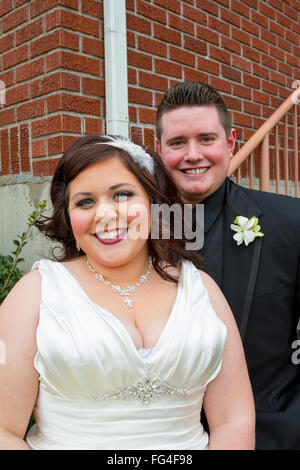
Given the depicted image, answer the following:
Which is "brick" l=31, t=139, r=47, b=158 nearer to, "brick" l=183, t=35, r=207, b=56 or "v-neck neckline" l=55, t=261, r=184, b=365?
"brick" l=183, t=35, r=207, b=56

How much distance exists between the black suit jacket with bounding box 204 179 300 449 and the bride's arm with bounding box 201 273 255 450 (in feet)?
1.52

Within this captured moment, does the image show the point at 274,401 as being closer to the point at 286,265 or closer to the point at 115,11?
the point at 286,265

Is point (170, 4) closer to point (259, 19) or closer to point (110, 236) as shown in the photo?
point (259, 19)

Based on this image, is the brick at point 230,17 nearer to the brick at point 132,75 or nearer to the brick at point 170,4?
the brick at point 170,4

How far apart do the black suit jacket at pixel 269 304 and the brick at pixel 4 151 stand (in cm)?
190

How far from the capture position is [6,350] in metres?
1.48

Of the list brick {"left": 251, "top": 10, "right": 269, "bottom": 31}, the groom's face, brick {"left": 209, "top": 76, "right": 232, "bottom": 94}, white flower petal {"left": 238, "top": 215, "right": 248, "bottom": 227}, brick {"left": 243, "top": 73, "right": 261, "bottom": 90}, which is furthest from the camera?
brick {"left": 251, "top": 10, "right": 269, "bottom": 31}

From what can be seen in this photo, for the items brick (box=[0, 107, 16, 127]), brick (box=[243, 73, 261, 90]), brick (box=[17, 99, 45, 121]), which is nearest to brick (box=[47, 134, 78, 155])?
brick (box=[17, 99, 45, 121])

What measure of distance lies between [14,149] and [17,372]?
229 cm

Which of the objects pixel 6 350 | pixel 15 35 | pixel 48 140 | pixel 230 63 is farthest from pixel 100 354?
pixel 230 63

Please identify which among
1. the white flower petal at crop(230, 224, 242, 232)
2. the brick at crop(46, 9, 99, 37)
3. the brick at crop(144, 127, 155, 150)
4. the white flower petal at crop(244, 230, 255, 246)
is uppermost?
the brick at crop(46, 9, 99, 37)

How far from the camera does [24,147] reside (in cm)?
335

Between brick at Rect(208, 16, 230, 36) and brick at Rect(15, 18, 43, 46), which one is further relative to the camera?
brick at Rect(208, 16, 230, 36)

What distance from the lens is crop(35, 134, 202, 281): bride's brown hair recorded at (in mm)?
1647
